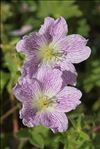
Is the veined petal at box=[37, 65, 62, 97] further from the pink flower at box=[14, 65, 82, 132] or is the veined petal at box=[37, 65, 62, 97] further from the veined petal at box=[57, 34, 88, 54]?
the veined petal at box=[57, 34, 88, 54]

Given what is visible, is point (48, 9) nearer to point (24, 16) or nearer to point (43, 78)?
point (24, 16)

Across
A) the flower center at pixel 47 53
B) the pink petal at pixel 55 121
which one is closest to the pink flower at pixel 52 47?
the flower center at pixel 47 53

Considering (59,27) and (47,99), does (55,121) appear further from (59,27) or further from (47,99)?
(59,27)

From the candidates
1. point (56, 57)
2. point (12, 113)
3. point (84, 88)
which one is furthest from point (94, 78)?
point (56, 57)

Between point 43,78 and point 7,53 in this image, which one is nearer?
point 43,78

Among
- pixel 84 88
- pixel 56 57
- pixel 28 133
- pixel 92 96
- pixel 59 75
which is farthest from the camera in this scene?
pixel 92 96

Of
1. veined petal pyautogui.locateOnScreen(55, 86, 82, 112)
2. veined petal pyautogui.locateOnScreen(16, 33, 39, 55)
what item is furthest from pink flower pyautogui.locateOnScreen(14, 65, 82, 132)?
veined petal pyautogui.locateOnScreen(16, 33, 39, 55)

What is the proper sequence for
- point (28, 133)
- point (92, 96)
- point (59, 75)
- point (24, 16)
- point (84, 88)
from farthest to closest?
point (24, 16), point (92, 96), point (84, 88), point (28, 133), point (59, 75)
